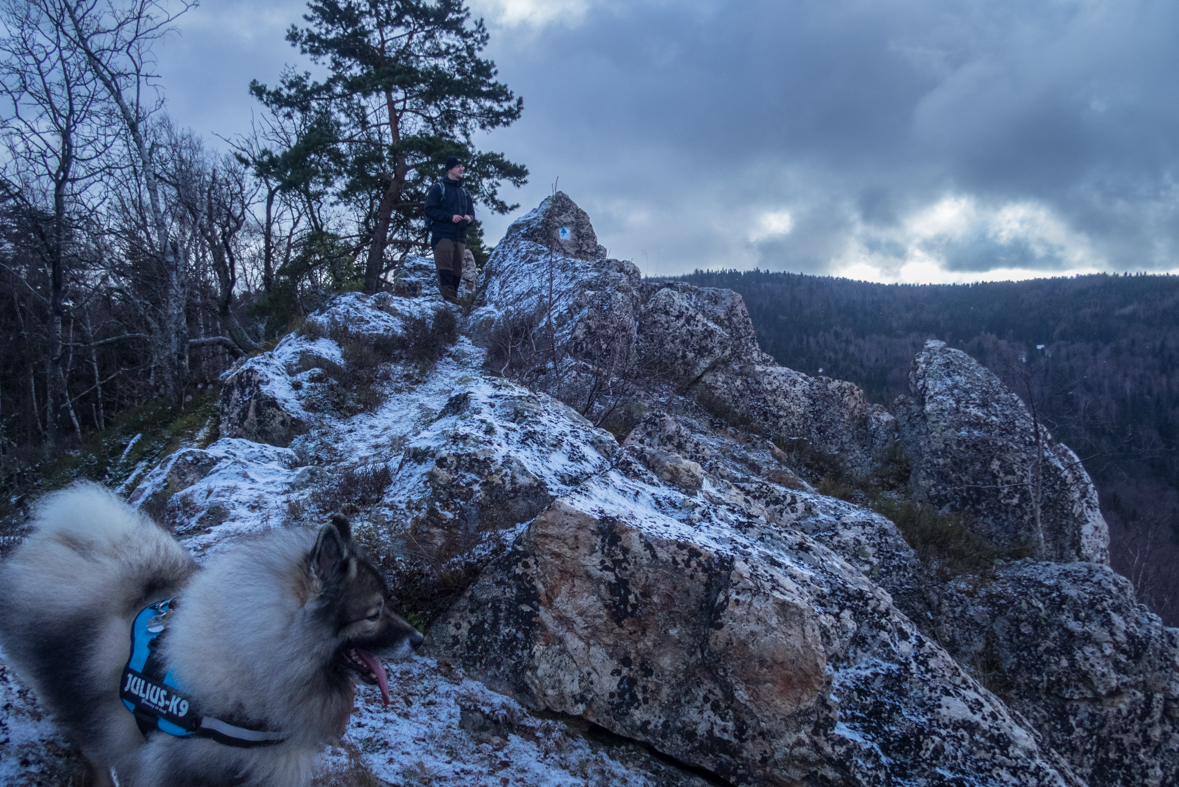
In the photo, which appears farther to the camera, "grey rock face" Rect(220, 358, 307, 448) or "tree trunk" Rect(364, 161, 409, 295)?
"tree trunk" Rect(364, 161, 409, 295)

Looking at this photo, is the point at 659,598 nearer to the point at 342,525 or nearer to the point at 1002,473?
the point at 342,525

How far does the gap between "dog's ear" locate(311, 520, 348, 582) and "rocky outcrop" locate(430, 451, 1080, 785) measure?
167 cm

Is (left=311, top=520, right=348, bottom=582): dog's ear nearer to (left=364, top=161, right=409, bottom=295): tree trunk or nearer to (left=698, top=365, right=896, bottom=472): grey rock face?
(left=698, top=365, right=896, bottom=472): grey rock face

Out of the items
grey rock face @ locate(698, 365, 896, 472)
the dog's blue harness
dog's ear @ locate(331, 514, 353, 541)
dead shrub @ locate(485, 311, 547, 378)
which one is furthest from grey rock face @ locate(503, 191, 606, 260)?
the dog's blue harness

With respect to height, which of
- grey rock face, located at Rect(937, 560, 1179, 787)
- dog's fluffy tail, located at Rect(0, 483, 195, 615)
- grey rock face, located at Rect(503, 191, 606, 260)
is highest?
grey rock face, located at Rect(503, 191, 606, 260)

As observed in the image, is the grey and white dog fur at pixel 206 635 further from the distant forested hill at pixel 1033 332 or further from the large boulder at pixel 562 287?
the distant forested hill at pixel 1033 332

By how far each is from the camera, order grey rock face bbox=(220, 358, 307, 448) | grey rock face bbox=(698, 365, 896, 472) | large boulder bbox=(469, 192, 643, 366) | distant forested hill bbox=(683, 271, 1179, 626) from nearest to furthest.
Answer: grey rock face bbox=(220, 358, 307, 448) → large boulder bbox=(469, 192, 643, 366) → grey rock face bbox=(698, 365, 896, 472) → distant forested hill bbox=(683, 271, 1179, 626)

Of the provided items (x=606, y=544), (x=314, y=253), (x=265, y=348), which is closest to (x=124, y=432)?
(x=265, y=348)

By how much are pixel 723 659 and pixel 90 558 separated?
3284mm

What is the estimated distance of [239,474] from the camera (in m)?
5.48

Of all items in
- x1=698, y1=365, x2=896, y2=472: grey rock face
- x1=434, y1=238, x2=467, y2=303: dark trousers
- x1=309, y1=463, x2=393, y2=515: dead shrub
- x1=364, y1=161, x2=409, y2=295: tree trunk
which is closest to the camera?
x1=309, y1=463, x2=393, y2=515: dead shrub

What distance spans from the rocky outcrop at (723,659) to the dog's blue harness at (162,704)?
1597mm

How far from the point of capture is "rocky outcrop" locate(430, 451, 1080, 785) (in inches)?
128

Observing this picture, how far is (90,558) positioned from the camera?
99.0 inches
